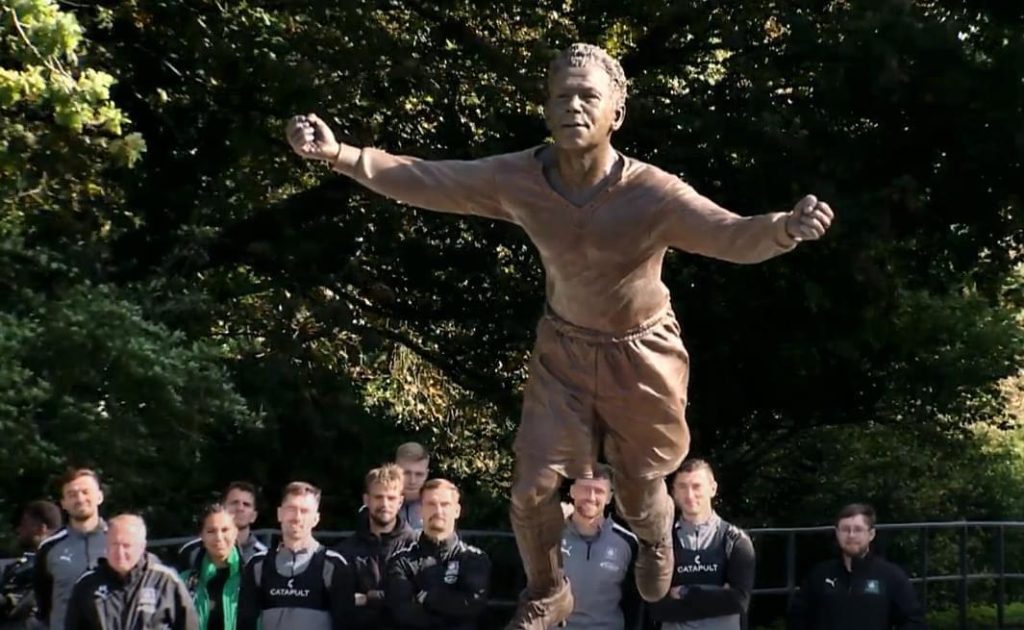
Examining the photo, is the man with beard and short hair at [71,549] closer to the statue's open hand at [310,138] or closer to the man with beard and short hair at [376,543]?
the man with beard and short hair at [376,543]

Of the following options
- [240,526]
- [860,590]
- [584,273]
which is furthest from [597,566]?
[584,273]

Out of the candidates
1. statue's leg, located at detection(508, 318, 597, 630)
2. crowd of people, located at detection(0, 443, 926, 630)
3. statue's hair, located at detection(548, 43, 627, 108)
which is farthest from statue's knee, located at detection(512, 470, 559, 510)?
crowd of people, located at detection(0, 443, 926, 630)

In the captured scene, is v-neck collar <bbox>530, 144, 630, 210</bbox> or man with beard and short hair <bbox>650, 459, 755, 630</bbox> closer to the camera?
v-neck collar <bbox>530, 144, 630, 210</bbox>

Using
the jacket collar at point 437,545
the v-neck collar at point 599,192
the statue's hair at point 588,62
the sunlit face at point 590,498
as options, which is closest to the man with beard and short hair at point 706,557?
the sunlit face at point 590,498

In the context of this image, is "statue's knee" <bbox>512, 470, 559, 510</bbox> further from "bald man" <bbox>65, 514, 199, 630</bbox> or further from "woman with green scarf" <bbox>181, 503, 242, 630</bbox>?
"woman with green scarf" <bbox>181, 503, 242, 630</bbox>

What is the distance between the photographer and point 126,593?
31.7 ft

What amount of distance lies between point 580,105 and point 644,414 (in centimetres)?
120

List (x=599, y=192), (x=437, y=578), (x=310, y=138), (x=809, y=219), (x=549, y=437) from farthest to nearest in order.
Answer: (x=437, y=578) < (x=549, y=437) < (x=599, y=192) < (x=310, y=138) < (x=809, y=219)

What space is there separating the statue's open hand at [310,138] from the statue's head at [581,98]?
77 centimetres

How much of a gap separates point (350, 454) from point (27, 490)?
11.0 feet

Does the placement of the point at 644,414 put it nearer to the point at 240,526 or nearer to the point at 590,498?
the point at 590,498

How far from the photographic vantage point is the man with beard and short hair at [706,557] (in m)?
10.1

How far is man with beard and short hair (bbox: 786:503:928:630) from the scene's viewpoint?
10875 millimetres

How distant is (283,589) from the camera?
1012 cm
